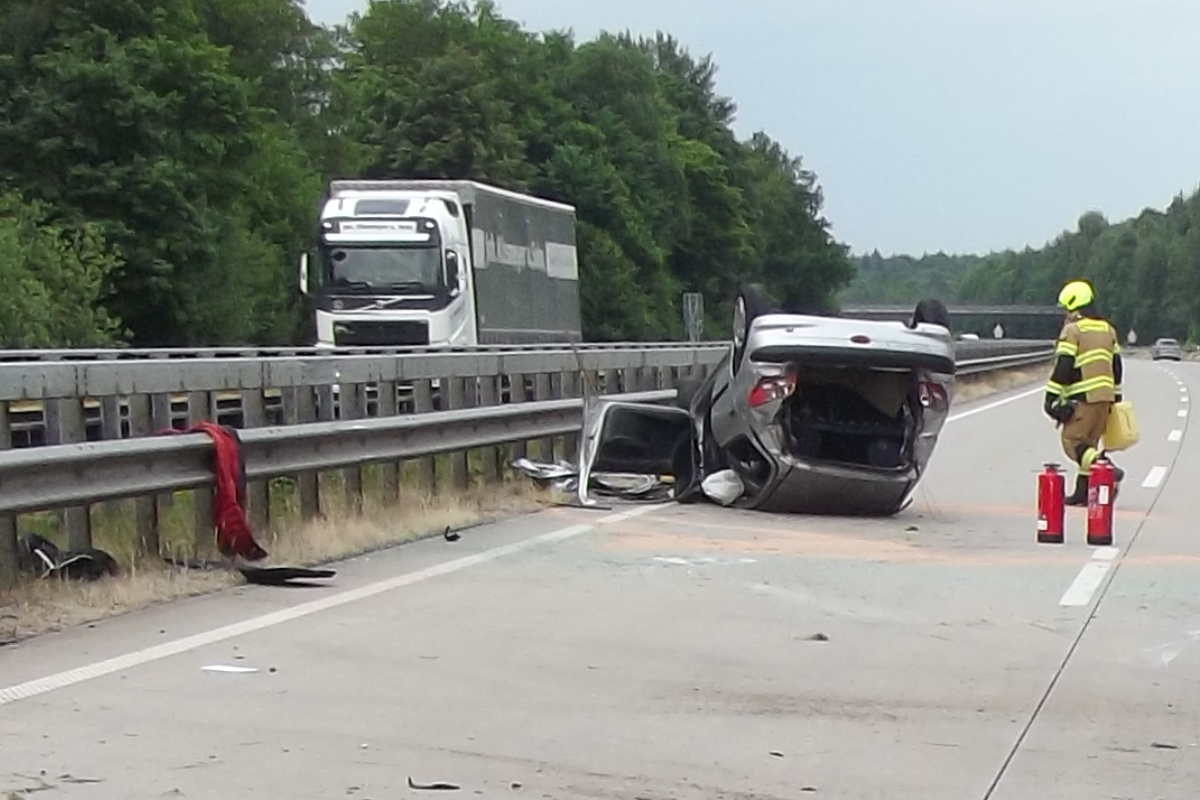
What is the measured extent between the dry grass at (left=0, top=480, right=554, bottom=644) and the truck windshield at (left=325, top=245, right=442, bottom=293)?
56.3 feet

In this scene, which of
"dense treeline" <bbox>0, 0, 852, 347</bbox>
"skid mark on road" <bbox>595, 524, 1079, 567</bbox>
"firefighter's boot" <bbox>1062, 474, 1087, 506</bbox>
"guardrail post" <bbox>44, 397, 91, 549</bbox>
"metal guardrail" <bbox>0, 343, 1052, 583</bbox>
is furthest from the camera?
"dense treeline" <bbox>0, 0, 852, 347</bbox>

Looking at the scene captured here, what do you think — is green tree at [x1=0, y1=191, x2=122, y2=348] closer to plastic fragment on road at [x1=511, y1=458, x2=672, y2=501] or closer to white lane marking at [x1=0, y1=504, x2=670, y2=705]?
plastic fragment on road at [x1=511, y1=458, x2=672, y2=501]

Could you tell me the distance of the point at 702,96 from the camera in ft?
442

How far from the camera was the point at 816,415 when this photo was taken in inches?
563

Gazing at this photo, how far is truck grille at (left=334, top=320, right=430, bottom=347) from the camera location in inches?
1259

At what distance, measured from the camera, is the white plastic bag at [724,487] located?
1458cm

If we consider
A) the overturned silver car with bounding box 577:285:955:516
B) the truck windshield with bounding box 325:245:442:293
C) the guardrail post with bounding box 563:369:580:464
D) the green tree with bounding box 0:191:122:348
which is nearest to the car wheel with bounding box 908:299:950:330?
the overturned silver car with bounding box 577:285:955:516

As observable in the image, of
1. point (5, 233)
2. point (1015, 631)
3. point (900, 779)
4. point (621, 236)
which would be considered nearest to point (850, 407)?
point (1015, 631)

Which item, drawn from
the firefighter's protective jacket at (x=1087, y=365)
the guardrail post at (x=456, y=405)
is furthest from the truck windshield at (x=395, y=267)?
the firefighter's protective jacket at (x=1087, y=365)

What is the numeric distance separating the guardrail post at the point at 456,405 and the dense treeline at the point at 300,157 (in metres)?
25.6

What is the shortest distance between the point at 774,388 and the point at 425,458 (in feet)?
7.81

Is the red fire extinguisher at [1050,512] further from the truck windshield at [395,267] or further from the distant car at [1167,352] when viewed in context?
the distant car at [1167,352]

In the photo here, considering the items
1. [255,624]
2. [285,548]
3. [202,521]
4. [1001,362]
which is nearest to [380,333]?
[1001,362]

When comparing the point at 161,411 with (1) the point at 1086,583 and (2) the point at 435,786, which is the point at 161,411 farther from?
(2) the point at 435,786
